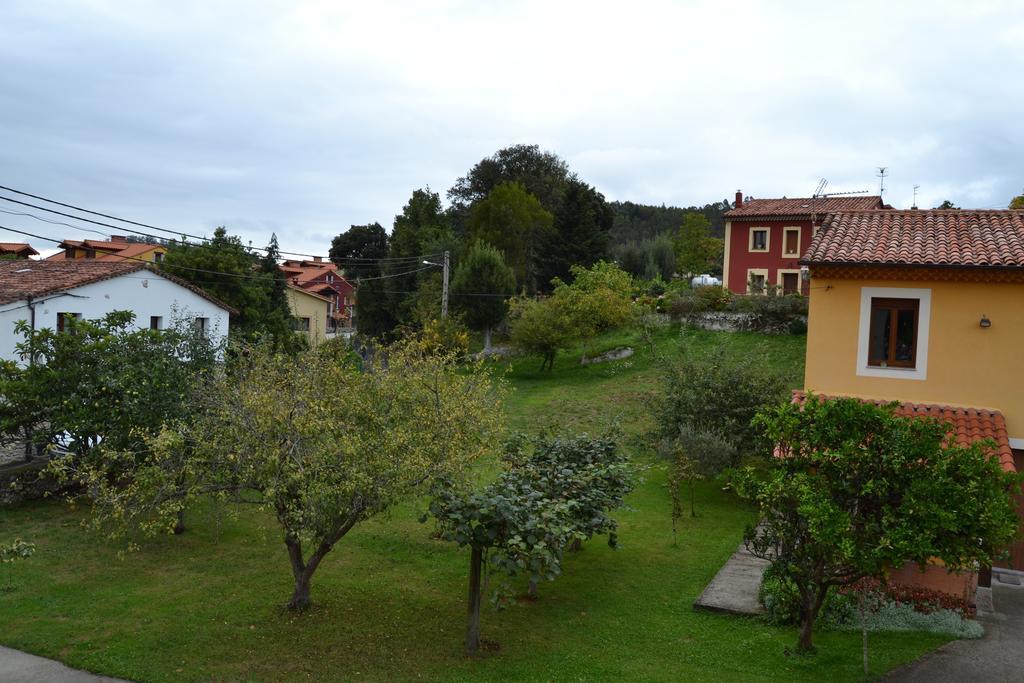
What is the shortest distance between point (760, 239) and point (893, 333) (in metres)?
29.0

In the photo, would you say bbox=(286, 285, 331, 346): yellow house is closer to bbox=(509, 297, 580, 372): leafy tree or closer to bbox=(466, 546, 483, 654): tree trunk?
bbox=(509, 297, 580, 372): leafy tree

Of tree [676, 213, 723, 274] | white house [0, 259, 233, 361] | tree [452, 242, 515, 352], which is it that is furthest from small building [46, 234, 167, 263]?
tree [676, 213, 723, 274]

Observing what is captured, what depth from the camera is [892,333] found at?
14.2 m

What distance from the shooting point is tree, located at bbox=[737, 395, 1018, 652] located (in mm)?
8172

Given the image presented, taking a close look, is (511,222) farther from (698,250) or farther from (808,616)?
(808,616)

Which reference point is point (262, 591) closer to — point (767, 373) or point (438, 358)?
point (438, 358)

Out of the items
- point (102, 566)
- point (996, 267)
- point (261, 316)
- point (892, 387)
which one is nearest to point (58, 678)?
point (102, 566)

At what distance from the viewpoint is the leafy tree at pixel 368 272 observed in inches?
2029

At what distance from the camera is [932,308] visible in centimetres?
1379

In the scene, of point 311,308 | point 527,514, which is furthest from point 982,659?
point 311,308

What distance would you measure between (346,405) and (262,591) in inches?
142

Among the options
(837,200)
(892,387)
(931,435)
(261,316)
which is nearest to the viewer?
(931,435)

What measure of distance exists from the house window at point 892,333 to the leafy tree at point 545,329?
1982 centimetres

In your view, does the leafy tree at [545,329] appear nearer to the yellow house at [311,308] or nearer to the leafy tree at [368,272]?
the leafy tree at [368,272]
